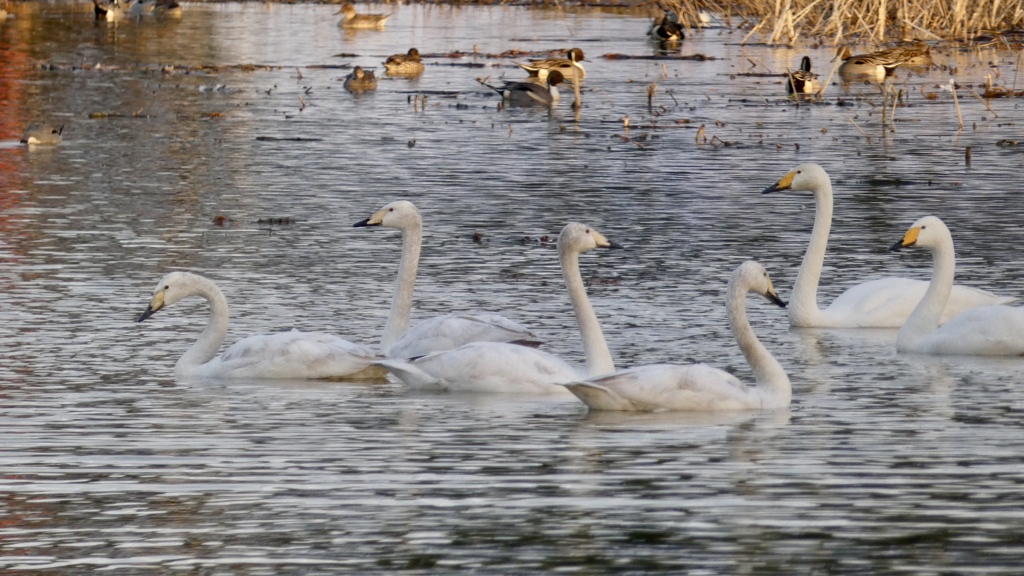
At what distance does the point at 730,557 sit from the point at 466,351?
3.71m

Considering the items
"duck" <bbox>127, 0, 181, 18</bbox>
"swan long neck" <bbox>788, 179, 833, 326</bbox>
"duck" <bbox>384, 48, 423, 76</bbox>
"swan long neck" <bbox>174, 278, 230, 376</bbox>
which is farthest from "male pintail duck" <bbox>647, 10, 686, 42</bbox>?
"swan long neck" <bbox>174, 278, 230, 376</bbox>

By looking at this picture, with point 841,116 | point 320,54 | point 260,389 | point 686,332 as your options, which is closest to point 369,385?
point 260,389

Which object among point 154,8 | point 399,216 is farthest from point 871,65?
point 154,8

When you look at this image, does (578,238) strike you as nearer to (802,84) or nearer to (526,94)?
(526,94)

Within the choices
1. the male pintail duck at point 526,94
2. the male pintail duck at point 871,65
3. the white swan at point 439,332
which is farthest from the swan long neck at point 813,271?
the male pintail duck at point 871,65

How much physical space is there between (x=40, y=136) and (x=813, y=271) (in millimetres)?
13569

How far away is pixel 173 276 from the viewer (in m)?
11.2

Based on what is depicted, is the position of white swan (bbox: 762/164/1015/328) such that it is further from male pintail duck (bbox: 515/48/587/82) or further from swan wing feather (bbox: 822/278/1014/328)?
male pintail duck (bbox: 515/48/587/82)

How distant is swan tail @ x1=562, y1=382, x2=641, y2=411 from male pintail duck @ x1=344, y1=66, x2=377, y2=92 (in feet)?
80.1

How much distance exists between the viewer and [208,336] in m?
10.9

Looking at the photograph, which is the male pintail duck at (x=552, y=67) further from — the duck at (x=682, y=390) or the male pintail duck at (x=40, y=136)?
the duck at (x=682, y=390)

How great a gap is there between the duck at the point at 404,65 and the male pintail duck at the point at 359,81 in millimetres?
2457

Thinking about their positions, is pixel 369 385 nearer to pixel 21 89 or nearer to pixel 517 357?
pixel 517 357

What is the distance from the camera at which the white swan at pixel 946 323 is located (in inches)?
443
